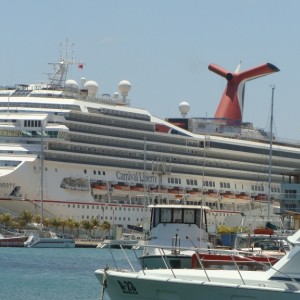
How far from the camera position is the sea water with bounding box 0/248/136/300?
147 ft

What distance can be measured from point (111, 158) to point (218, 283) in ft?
321

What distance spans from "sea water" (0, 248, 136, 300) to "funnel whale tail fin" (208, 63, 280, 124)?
61.0 metres

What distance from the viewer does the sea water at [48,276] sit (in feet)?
147

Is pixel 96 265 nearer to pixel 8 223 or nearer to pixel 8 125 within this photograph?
pixel 8 223

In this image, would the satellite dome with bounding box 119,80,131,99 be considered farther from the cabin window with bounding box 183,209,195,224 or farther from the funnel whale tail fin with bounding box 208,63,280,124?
the cabin window with bounding box 183,209,195,224

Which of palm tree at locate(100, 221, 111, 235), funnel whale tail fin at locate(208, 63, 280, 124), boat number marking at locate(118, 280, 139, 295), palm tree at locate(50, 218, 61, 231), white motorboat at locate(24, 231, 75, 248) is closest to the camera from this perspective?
boat number marking at locate(118, 280, 139, 295)

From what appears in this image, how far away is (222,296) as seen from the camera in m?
25.9

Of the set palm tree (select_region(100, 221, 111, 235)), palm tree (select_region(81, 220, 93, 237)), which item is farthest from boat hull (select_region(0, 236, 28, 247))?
palm tree (select_region(100, 221, 111, 235))

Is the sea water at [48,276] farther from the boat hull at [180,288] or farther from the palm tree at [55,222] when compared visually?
the palm tree at [55,222]

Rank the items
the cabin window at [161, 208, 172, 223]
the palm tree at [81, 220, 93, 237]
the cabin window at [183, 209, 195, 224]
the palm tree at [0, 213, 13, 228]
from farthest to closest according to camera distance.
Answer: the palm tree at [81, 220, 93, 237] → the palm tree at [0, 213, 13, 228] → the cabin window at [161, 208, 172, 223] → the cabin window at [183, 209, 195, 224]

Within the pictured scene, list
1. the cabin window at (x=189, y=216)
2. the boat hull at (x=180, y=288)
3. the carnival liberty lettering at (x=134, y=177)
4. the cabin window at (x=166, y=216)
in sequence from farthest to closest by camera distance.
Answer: the carnival liberty lettering at (x=134, y=177), the cabin window at (x=166, y=216), the cabin window at (x=189, y=216), the boat hull at (x=180, y=288)

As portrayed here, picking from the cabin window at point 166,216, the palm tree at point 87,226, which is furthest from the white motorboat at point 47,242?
the cabin window at point 166,216

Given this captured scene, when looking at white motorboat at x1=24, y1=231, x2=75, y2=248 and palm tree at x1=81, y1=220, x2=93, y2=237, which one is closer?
white motorboat at x1=24, y1=231, x2=75, y2=248

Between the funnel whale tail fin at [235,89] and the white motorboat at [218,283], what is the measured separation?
114388 millimetres
